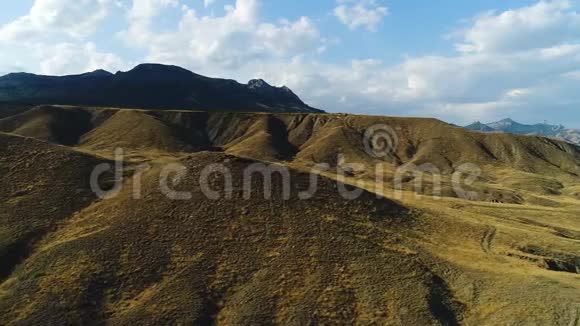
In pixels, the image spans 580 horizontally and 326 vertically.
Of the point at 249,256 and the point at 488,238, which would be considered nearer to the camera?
the point at 249,256

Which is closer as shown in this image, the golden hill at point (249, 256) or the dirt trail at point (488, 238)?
the golden hill at point (249, 256)

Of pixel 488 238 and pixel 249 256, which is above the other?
pixel 249 256

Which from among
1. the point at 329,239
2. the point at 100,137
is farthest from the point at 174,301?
the point at 100,137

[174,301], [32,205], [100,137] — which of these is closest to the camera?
[174,301]

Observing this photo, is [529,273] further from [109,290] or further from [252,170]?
[109,290]

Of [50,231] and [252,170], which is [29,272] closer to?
[50,231]

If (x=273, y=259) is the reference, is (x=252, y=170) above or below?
above

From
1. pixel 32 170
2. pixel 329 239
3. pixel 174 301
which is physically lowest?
pixel 174 301

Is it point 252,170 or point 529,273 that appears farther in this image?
point 252,170

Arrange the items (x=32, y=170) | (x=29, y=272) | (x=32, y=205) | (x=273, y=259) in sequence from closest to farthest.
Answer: (x=29, y=272) < (x=273, y=259) < (x=32, y=205) < (x=32, y=170)

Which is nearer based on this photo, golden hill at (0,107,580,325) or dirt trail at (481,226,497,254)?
golden hill at (0,107,580,325)
